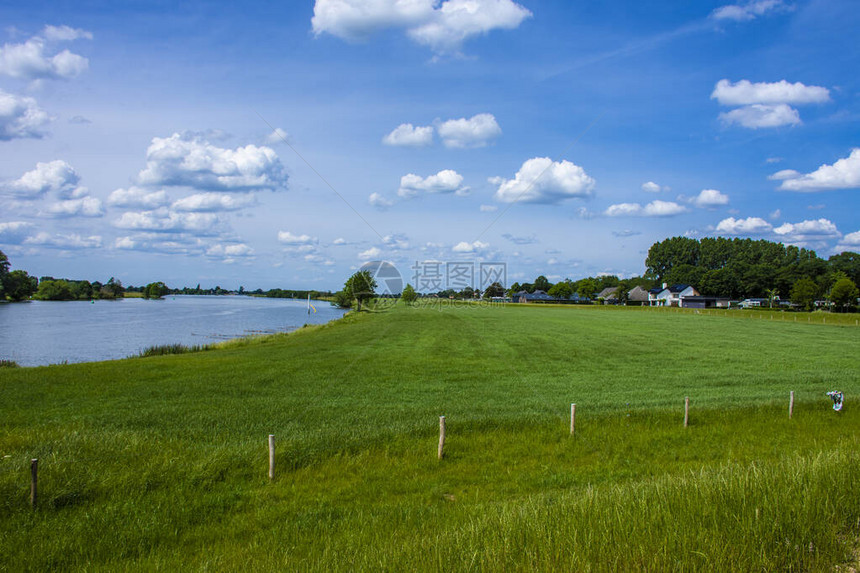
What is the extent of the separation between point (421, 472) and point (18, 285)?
181771mm

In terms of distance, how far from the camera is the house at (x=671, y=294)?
163 m

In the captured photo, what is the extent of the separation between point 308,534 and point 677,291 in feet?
605

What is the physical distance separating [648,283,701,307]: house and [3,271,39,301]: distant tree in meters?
207

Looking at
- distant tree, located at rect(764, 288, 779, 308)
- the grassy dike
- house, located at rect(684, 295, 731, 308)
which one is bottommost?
the grassy dike

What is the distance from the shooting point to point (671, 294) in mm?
170250

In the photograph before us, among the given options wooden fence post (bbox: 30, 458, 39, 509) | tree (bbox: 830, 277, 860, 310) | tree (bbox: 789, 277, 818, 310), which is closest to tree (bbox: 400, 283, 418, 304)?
tree (bbox: 789, 277, 818, 310)

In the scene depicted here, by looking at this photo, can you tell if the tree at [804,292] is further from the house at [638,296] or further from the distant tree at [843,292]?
the house at [638,296]

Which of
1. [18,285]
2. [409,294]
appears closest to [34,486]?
[409,294]

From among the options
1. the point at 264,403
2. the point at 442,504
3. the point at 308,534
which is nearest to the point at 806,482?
the point at 442,504

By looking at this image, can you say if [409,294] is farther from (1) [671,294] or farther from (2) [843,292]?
(2) [843,292]

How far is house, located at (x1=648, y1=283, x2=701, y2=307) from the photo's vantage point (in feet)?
533

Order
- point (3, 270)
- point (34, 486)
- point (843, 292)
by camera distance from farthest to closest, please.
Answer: point (3, 270) < point (843, 292) < point (34, 486)

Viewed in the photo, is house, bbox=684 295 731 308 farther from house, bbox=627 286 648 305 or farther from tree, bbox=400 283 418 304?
tree, bbox=400 283 418 304

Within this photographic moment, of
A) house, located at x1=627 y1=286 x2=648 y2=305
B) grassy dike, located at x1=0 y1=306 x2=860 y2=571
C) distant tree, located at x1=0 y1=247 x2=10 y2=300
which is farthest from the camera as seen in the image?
house, located at x1=627 y1=286 x2=648 y2=305
